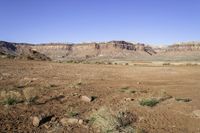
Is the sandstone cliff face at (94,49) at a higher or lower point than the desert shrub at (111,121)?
lower

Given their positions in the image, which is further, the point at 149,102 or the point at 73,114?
the point at 149,102

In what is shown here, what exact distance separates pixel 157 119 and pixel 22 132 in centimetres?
375

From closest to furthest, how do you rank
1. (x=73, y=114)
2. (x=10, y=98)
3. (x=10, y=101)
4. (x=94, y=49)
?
(x=73, y=114), (x=10, y=101), (x=10, y=98), (x=94, y=49)

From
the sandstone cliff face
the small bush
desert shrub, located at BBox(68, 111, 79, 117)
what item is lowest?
the sandstone cliff face

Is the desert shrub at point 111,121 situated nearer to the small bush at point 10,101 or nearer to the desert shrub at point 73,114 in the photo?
the desert shrub at point 73,114

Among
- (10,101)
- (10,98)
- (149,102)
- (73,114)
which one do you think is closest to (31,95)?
(10,98)

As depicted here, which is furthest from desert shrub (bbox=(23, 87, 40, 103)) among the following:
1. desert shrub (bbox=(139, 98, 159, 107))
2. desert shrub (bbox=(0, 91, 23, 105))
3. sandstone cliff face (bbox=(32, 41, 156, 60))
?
sandstone cliff face (bbox=(32, 41, 156, 60))

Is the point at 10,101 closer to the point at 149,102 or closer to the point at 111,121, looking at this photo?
the point at 111,121

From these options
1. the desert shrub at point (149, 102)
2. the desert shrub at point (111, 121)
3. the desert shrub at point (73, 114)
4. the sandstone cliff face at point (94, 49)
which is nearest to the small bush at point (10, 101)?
the desert shrub at point (73, 114)

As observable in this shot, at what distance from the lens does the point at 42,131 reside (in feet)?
25.8

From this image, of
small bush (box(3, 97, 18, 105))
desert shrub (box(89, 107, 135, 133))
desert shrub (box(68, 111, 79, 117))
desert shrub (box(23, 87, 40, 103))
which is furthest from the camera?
desert shrub (box(23, 87, 40, 103))

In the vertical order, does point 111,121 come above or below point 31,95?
above

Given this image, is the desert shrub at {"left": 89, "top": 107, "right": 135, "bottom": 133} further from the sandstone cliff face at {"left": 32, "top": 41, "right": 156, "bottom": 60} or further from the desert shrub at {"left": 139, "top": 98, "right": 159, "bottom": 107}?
the sandstone cliff face at {"left": 32, "top": 41, "right": 156, "bottom": 60}

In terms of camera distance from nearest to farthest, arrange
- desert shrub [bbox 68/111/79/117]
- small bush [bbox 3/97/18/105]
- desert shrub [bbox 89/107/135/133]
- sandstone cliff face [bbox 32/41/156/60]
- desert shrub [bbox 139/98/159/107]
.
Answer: desert shrub [bbox 89/107/135/133]
desert shrub [bbox 68/111/79/117]
small bush [bbox 3/97/18/105]
desert shrub [bbox 139/98/159/107]
sandstone cliff face [bbox 32/41/156/60]
